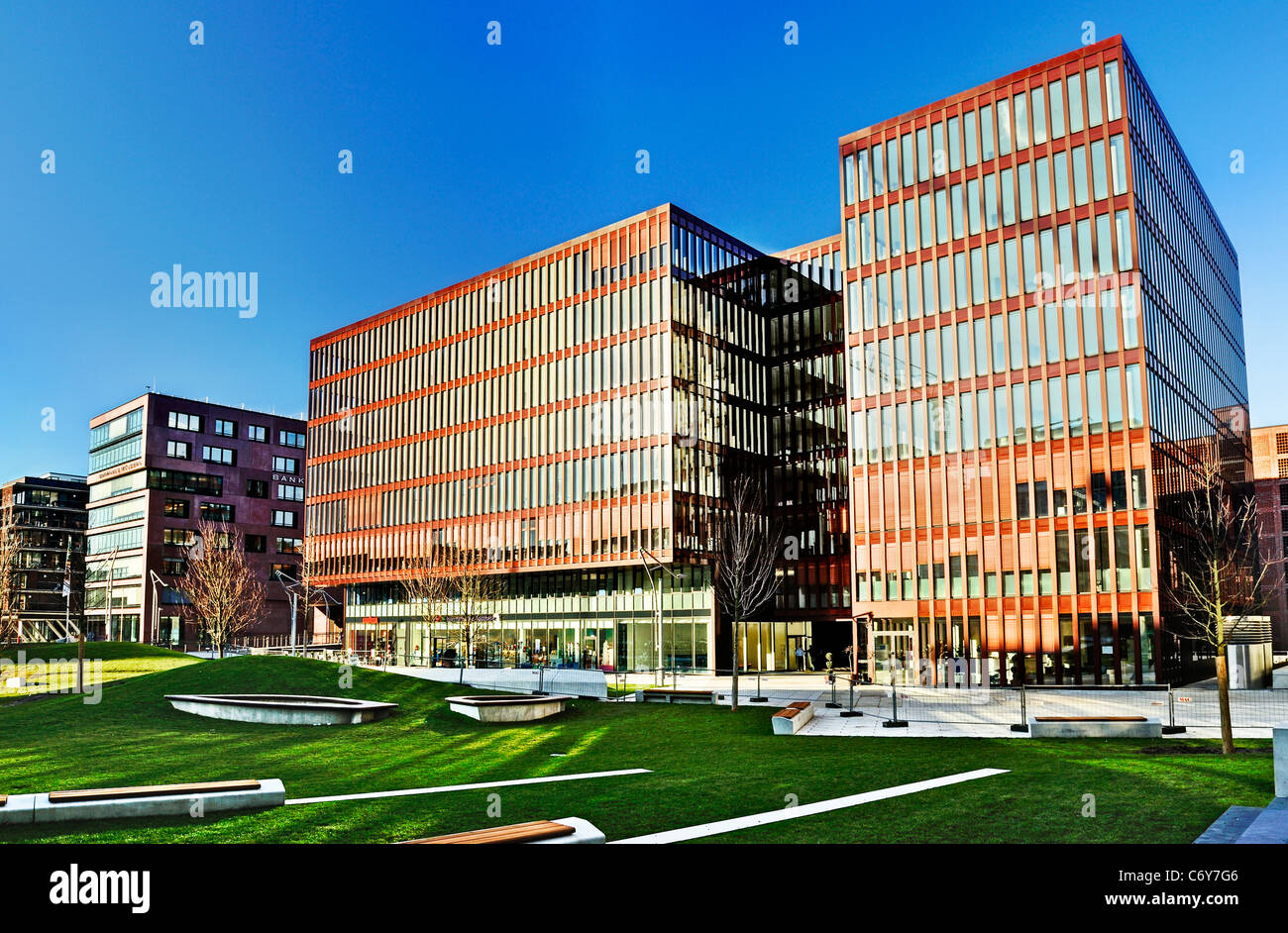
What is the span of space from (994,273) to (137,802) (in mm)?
53848

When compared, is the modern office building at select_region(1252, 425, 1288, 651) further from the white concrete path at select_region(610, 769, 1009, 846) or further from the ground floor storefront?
the white concrete path at select_region(610, 769, 1009, 846)

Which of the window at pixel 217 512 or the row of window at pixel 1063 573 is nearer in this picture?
the row of window at pixel 1063 573

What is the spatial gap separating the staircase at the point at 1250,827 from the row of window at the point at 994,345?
147 ft

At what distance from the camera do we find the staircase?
386 inches

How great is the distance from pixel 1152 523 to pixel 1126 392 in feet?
22.6

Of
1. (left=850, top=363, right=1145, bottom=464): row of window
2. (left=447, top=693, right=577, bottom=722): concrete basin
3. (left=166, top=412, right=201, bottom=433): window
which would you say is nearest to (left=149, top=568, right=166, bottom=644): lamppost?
(left=166, top=412, right=201, bottom=433): window

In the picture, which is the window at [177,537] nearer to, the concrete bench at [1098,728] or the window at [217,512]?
the window at [217,512]

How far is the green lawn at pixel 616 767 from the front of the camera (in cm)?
1235

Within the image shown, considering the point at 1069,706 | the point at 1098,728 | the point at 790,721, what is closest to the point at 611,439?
the point at 1069,706

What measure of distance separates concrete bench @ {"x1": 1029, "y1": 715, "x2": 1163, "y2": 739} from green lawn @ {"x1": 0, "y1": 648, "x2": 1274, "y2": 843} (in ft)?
3.81

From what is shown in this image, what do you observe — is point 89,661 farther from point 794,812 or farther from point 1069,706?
point 794,812

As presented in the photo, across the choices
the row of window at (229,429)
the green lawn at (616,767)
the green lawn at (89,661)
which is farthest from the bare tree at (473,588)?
the row of window at (229,429)
